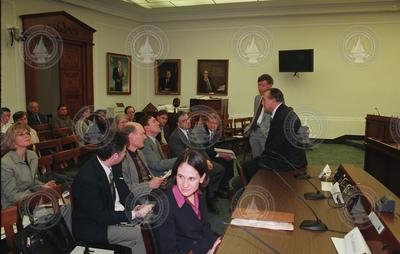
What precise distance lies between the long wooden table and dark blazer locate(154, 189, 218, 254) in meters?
0.18

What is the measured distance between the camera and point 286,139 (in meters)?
3.40

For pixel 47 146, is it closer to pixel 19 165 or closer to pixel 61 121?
pixel 19 165

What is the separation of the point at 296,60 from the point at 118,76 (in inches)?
193

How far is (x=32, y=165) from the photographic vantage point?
124 inches

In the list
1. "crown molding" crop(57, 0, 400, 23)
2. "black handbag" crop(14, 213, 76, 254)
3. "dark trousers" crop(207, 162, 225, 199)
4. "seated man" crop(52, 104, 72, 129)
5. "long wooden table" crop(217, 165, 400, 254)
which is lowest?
"dark trousers" crop(207, 162, 225, 199)

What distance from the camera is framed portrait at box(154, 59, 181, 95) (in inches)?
396

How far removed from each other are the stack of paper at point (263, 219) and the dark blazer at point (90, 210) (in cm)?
82

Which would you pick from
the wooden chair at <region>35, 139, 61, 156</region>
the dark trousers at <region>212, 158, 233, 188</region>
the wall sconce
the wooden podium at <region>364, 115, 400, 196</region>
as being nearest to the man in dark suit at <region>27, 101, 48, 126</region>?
Answer: the wall sconce

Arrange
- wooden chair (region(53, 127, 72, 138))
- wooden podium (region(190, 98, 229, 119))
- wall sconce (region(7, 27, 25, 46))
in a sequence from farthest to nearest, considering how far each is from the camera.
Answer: wooden podium (region(190, 98, 229, 119)), wall sconce (region(7, 27, 25, 46)), wooden chair (region(53, 127, 72, 138))

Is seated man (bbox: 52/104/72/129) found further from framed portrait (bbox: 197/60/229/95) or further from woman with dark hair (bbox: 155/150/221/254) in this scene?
woman with dark hair (bbox: 155/150/221/254)

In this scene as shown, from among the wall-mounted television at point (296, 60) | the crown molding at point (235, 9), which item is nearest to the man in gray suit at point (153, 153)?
the crown molding at point (235, 9)

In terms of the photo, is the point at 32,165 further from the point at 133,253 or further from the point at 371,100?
the point at 371,100

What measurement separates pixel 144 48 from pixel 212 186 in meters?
6.97

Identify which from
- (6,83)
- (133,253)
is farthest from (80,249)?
(6,83)
